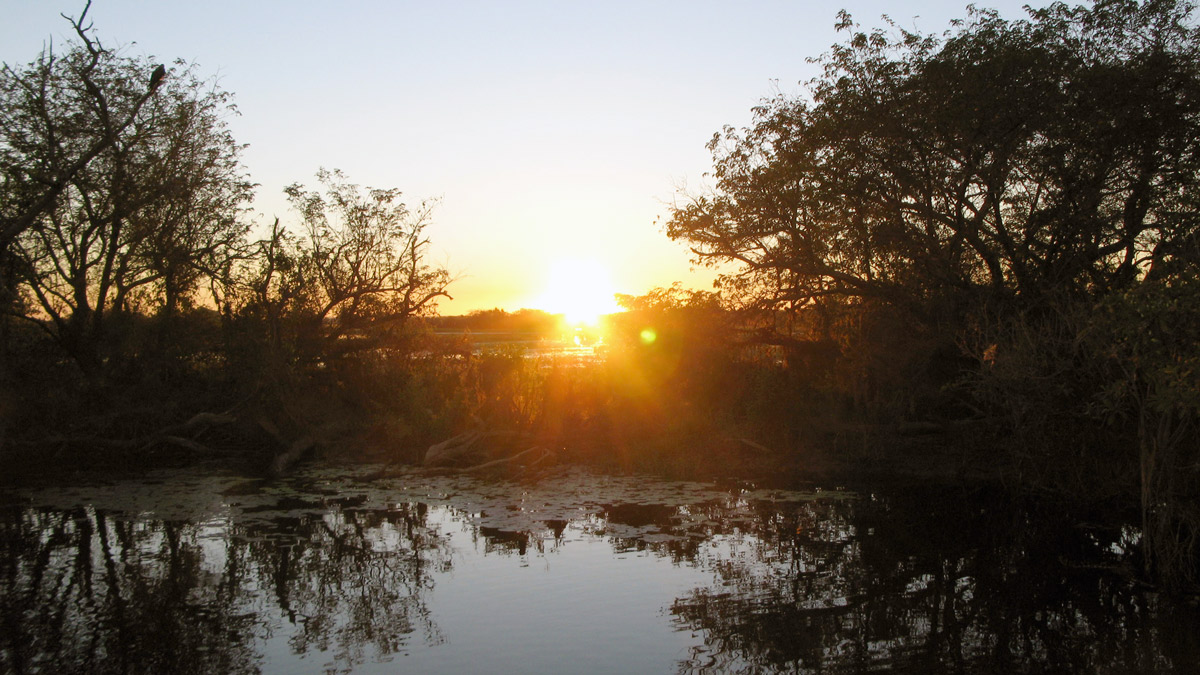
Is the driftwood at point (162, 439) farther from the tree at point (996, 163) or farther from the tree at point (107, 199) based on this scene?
the tree at point (996, 163)

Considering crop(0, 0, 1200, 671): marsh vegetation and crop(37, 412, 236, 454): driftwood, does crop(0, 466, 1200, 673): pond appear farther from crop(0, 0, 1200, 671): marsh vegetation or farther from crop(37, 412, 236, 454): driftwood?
crop(37, 412, 236, 454): driftwood

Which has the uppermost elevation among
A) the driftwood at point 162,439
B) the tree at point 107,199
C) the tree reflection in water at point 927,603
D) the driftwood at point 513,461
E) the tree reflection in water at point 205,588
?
the tree at point 107,199

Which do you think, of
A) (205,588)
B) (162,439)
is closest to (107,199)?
(162,439)

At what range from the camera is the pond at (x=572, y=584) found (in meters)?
7.22

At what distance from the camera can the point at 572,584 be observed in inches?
360

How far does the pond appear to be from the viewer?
284 inches

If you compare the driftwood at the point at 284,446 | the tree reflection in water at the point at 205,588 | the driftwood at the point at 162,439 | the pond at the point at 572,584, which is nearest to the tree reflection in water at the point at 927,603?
the pond at the point at 572,584

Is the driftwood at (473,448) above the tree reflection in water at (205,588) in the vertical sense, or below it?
above

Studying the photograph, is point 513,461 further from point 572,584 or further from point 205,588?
point 205,588

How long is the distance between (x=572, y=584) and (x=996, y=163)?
10951 mm

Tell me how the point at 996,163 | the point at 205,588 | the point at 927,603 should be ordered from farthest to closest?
the point at 996,163 → the point at 205,588 → the point at 927,603

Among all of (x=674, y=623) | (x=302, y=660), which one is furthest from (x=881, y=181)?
(x=302, y=660)

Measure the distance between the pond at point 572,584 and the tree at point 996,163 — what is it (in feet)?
15.2

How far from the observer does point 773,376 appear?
1769 cm
